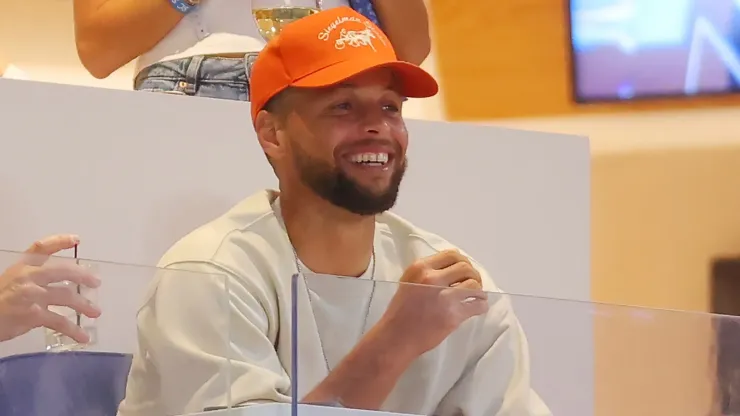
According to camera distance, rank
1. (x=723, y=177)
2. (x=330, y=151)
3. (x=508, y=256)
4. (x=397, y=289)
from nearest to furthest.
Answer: (x=397, y=289), (x=330, y=151), (x=508, y=256), (x=723, y=177)

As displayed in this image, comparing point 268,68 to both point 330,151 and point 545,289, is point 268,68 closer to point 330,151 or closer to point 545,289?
point 330,151

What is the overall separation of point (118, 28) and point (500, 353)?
478 mm

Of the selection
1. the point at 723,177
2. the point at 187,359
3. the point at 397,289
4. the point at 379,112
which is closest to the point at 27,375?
the point at 187,359

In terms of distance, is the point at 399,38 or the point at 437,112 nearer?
the point at 399,38

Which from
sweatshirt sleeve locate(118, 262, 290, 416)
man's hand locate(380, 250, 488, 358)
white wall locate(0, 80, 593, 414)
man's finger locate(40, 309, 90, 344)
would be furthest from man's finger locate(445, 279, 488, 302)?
white wall locate(0, 80, 593, 414)

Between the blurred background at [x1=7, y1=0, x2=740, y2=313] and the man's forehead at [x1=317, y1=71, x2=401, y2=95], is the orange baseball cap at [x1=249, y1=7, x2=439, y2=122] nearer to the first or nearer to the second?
the man's forehead at [x1=317, y1=71, x2=401, y2=95]

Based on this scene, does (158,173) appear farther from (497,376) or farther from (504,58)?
(504,58)

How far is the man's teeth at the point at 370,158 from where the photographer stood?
76cm

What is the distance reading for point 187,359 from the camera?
0.62 m

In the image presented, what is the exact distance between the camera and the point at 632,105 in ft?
5.65

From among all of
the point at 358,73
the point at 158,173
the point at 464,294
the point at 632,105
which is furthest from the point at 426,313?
the point at 632,105

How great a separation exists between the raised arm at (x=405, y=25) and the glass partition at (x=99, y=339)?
41 centimetres

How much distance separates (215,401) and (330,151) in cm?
23

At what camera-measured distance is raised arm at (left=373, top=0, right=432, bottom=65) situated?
0.94 metres
